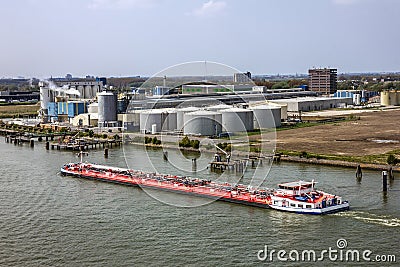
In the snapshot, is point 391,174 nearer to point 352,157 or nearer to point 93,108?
point 352,157

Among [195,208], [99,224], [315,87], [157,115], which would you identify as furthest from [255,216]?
[315,87]

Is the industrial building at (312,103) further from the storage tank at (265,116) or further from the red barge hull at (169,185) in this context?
the red barge hull at (169,185)

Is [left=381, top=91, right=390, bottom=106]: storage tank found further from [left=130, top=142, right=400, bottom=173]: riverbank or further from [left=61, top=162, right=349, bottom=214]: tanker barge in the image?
[left=61, top=162, right=349, bottom=214]: tanker barge

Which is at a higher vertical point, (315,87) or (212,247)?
(315,87)

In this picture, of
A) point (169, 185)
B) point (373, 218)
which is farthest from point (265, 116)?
point (373, 218)

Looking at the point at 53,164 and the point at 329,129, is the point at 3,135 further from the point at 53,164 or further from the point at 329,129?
the point at 329,129

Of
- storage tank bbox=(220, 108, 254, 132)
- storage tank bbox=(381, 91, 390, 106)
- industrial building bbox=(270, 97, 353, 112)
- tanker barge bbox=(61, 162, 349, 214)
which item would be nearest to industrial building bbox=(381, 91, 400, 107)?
storage tank bbox=(381, 91, 390, 106)
